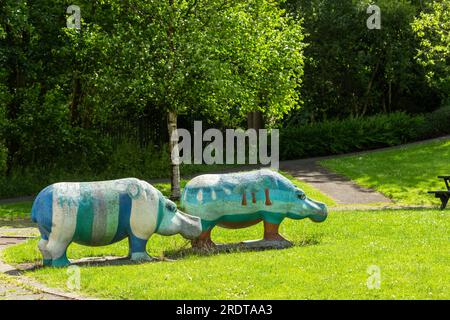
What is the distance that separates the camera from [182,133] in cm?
3116

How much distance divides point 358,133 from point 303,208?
60.3 ft

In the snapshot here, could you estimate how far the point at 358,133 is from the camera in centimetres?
3166

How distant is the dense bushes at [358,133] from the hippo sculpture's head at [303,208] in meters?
16.9

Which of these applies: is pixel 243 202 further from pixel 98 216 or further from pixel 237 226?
pixel 98 216

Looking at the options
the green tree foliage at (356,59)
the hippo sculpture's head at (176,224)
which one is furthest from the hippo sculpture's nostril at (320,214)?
the green tree foliage at (356,59)

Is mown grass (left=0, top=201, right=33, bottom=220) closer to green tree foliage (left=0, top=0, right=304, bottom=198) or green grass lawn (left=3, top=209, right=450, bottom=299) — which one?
green tree foliage (left=0, top=0, right=304, bottom=198)

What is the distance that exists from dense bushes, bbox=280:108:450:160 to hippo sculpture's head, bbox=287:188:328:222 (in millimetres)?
16851

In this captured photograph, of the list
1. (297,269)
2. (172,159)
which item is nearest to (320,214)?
(297,269)

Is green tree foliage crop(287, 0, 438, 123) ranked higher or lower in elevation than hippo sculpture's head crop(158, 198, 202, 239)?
higher

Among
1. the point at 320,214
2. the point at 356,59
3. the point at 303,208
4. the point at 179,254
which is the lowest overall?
the point at 179,254

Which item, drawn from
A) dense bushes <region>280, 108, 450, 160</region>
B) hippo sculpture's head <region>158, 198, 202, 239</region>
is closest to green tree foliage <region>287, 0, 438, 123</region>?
dense bushes <region>280, 108, 450, 160</region>

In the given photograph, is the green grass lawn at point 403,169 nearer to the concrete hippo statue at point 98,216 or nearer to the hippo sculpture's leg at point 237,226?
the hippo sculpture's leg at point 237,226

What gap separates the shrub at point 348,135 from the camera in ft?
102

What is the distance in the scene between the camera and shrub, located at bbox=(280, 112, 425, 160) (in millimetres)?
31141
